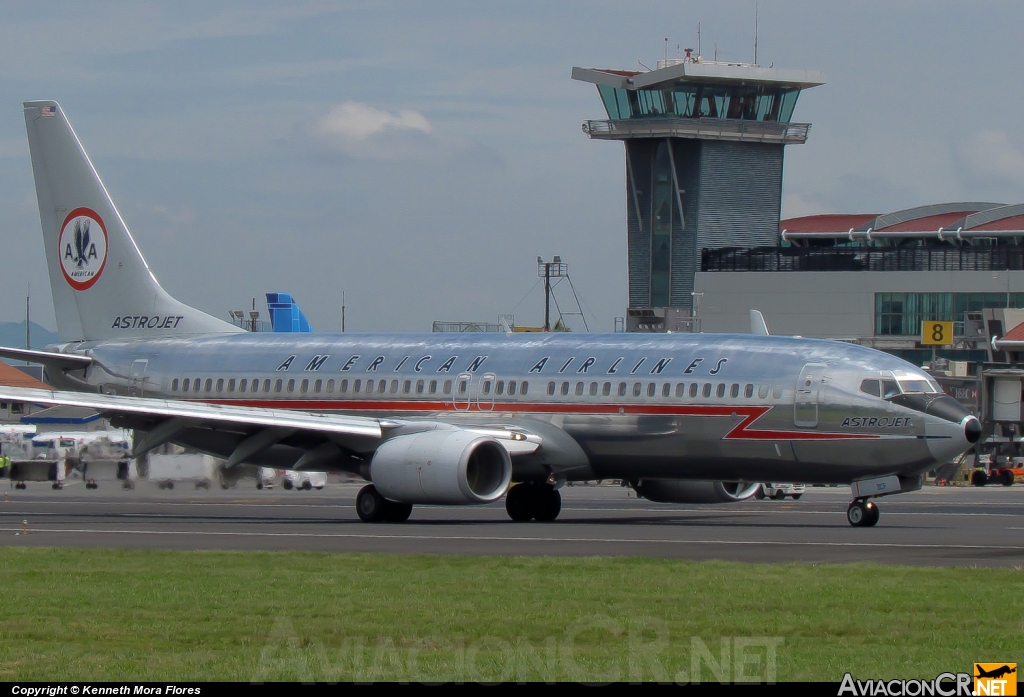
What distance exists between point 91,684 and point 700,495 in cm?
2424

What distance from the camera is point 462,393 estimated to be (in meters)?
33.3

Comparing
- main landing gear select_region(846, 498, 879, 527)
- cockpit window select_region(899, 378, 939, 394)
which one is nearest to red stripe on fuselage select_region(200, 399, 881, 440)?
cockpit window select_region(899, 378, 939, 394)

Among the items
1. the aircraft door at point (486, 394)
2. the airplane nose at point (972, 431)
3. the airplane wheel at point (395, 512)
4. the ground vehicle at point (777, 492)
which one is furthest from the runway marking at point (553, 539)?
the ground vehicle at point (777, 492)

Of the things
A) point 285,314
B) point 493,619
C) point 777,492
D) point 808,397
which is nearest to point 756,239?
point 285,314

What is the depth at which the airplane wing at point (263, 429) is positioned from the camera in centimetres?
3136

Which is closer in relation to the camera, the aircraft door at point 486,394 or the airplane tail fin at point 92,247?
the aircraft door at point 486,394

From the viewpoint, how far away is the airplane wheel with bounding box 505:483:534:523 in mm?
33375

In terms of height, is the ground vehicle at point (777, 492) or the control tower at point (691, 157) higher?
the control tower at point (691, 157)

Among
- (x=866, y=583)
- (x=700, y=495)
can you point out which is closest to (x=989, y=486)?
(x=700, y=495)

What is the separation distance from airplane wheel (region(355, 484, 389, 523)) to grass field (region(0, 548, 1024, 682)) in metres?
10.9

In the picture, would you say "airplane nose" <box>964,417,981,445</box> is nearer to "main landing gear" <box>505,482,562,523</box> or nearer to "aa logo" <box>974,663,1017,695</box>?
"main landing gear" <box>505,482,562,523</box>

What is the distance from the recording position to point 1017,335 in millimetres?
86812

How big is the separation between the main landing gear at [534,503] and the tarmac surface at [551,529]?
15.0 inches

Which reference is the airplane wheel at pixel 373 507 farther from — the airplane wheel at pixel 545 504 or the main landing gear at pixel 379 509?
the airplane wheel at pixel 545 504
